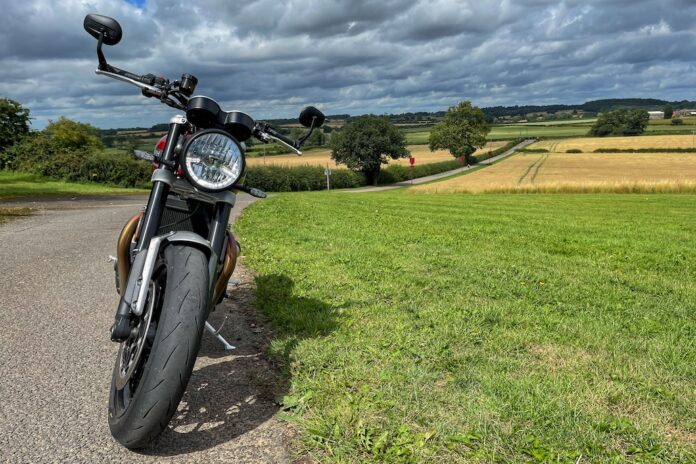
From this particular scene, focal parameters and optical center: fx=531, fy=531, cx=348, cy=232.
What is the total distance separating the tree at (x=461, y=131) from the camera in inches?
3802

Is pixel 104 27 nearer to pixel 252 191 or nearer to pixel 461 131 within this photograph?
pixel 252 191

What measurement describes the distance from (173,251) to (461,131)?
99.3 m

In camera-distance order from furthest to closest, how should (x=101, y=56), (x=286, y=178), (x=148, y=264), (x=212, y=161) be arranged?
(x=286, y=178) < (x=101, y=56) < (x=212, y=161) < (x=148, y=264)

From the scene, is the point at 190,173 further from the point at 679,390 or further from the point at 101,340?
the point at 679,390

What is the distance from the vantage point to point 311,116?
3.66m

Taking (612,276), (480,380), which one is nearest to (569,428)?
(480,380)

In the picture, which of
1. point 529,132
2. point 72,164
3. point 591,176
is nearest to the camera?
point 72,164

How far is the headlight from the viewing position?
284 cm

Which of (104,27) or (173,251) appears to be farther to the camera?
(104,27)

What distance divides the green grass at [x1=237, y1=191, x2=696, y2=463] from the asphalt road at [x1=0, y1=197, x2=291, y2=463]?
23cm

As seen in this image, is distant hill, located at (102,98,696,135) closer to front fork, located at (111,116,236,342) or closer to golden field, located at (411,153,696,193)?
golden field, located at (411,153,696,193)

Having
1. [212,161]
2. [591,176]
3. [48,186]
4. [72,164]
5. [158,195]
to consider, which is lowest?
[591,176]

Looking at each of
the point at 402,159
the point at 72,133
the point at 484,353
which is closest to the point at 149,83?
the point at 484,353


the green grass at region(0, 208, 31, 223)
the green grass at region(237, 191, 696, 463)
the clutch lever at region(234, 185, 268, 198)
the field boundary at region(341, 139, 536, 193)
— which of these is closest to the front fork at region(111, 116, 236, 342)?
the clutch lever at region(234, 185, 268, 198)
